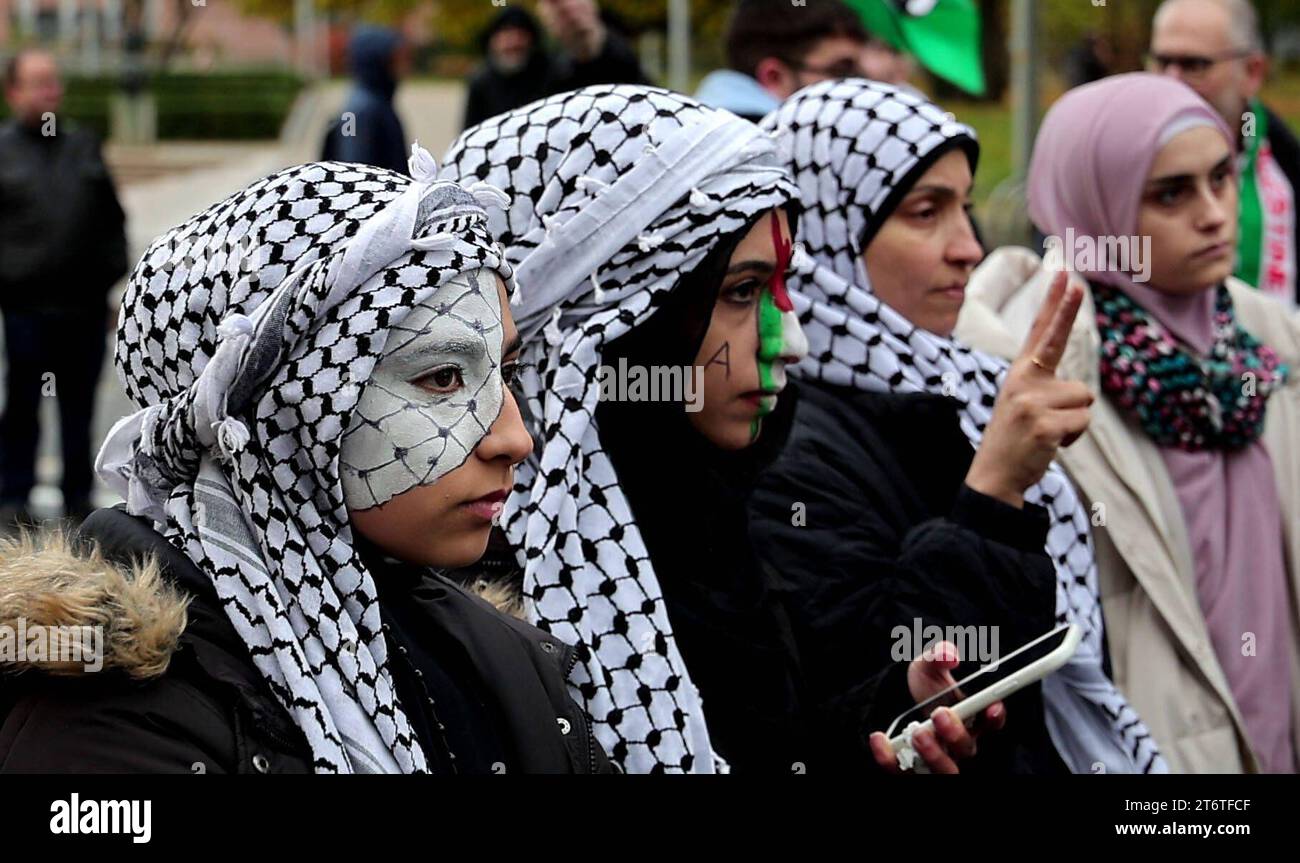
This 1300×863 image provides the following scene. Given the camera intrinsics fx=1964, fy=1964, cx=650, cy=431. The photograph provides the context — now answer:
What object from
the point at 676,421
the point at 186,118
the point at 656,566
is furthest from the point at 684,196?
the point at 186,118

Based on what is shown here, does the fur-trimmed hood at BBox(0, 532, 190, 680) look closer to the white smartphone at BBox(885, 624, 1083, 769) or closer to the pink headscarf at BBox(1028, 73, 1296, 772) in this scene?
the white smartphone at BBox(885, 624, 1083, 769)

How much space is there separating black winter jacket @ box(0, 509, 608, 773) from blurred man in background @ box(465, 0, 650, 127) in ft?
19.6

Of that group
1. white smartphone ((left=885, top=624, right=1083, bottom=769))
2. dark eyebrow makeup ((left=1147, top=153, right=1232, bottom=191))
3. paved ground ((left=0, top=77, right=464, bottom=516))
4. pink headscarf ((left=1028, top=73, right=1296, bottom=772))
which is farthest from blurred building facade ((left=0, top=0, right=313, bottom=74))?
white smartphone ((left=885, top=624, right=1083, bottom=769))

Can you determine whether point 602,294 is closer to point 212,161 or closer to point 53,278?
point 53,278

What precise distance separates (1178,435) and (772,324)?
1.48 m

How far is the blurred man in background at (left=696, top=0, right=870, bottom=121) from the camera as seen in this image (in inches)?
231

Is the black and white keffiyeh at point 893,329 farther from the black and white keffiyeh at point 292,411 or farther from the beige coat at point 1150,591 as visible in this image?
the black and white keffiyeh at point 292,411

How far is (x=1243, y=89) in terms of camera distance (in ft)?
20.6

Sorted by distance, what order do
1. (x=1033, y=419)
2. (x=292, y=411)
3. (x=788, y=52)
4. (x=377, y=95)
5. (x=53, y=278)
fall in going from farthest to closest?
1. (x=377, y=95)
2. (x=53, y=278)
3. (x=788, y=52)
4. (x=1033, y=419)
5. (x=292, y=411)

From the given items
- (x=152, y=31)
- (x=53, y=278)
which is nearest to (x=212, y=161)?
(x=53, y=278)

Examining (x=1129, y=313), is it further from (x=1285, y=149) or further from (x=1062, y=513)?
(x=1285, y=149)

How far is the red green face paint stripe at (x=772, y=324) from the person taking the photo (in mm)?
3004

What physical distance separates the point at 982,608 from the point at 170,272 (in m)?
1.50

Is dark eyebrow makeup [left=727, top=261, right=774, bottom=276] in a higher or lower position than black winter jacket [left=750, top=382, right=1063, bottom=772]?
higher
